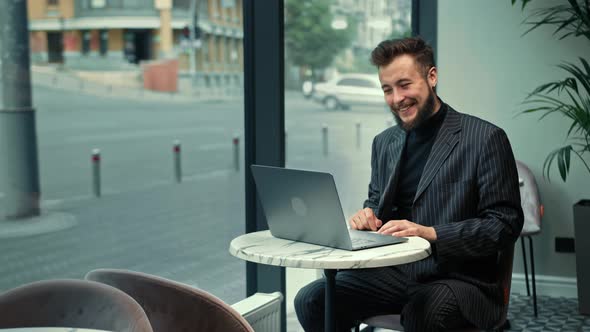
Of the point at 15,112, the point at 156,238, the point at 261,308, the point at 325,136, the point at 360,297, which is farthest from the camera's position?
the point at 325,136

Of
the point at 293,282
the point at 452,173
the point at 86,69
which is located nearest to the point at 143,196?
the point at 293,282

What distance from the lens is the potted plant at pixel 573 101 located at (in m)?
4.35

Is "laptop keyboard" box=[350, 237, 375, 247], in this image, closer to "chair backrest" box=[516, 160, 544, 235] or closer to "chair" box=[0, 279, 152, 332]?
"chair" box=[0, 279, 152, 332]

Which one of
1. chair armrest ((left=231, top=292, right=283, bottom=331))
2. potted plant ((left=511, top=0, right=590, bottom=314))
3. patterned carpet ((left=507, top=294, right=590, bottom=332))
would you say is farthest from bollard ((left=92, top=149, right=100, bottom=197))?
potted plant ((left=511, top=0, right=590, bottom=314))

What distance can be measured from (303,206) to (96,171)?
2.00 metres

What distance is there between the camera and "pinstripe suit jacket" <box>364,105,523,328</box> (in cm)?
246

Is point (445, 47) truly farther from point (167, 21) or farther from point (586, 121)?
point (167, 21)

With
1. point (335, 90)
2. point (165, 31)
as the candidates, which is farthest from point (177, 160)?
point (165, 31)

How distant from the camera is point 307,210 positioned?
2.22 metres

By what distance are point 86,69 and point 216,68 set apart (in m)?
0.54

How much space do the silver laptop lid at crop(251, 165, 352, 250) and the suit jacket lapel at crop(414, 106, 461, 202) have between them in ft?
1.66

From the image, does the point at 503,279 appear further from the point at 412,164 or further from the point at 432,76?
the point at 432,76

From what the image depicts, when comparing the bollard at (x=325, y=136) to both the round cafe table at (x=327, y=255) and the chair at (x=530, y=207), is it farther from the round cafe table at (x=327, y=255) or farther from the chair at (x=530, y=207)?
the round cafe table at (x=327, y=255)

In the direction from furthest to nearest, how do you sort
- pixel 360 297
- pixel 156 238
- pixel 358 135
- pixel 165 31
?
pixel 358 135, pixel 156 238, pixel 165 31, pixel 360 297
